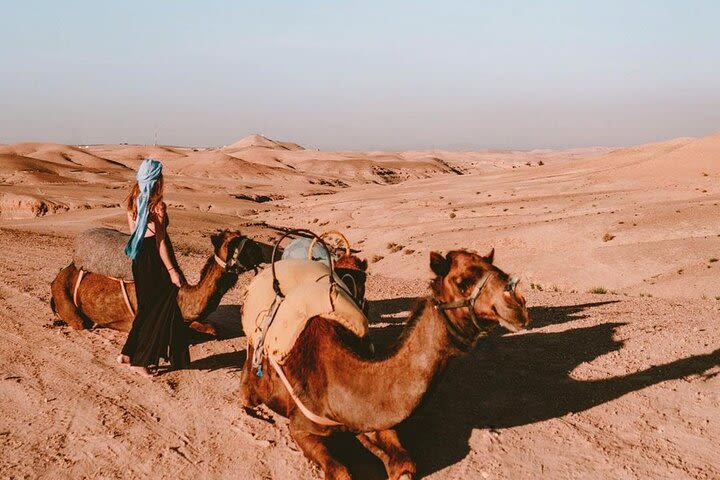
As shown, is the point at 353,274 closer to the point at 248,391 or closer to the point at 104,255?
the point at 248,391

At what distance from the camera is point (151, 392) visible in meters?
6.88

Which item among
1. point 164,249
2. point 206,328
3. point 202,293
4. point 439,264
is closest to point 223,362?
point 206,328

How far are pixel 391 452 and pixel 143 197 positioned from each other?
13.3ft

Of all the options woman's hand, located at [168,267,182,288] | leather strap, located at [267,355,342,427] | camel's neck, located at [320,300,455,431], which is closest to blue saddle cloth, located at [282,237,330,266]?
woman's hand, located at [168,267,182,288]

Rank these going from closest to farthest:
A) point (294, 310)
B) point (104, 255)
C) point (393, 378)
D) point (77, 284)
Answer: point (393, 378) < point (294, 310) < point (104, 255) < point (77, 284)

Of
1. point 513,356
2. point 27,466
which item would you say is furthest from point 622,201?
point 27,466

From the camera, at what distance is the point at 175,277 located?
7070 mm

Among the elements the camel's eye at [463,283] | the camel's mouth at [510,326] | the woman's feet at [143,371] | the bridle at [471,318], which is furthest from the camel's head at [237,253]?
the camel's mouth at [510,326]

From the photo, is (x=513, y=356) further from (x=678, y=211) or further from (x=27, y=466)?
(x=678, y=211)

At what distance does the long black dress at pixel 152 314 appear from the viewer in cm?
709

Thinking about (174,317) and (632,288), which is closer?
(174,317)

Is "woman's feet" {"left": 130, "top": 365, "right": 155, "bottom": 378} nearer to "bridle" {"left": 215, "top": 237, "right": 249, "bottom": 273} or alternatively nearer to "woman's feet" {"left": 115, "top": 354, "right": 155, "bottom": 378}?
"woman's feet" {"left": 115, "top": 354, "right": 155, "bottom": 378}

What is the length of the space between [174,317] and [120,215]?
22001mm

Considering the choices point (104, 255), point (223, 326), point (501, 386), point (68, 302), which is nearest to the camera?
point (501, 386)
